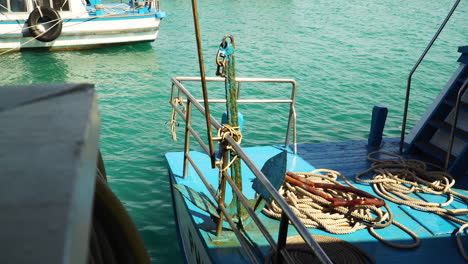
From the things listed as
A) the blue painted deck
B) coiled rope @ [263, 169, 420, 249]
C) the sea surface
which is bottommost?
the sea surface

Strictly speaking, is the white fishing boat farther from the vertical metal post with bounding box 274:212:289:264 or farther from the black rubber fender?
the vertical metal post with bounding box 274:212:289:264

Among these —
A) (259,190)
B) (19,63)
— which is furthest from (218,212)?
(19,63)

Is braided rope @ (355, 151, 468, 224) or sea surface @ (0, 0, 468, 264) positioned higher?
braided rope @ (355, 151, 468, 224)

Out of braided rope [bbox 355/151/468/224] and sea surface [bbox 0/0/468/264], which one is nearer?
braided rope [bbox 355/151/468/224]

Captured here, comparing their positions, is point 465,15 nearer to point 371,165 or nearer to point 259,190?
point 371,165

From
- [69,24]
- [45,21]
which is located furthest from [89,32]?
[45,21]

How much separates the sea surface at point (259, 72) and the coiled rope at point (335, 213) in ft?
5.69

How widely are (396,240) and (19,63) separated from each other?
14.4 meters

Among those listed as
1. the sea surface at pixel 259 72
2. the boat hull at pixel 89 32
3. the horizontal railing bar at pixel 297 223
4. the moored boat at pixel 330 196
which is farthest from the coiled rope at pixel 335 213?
the boat hull at pixel 89 32

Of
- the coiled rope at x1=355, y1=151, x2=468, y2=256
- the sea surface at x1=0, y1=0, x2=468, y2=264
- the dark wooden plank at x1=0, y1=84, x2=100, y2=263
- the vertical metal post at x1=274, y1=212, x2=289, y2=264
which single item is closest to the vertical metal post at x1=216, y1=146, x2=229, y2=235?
the vertical metal post at x1=274, y1=212, x2=289, y2=264

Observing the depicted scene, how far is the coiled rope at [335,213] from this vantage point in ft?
12.6

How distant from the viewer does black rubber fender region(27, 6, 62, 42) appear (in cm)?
1570

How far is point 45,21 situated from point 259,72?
808 centimetres

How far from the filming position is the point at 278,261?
2.48 metres
